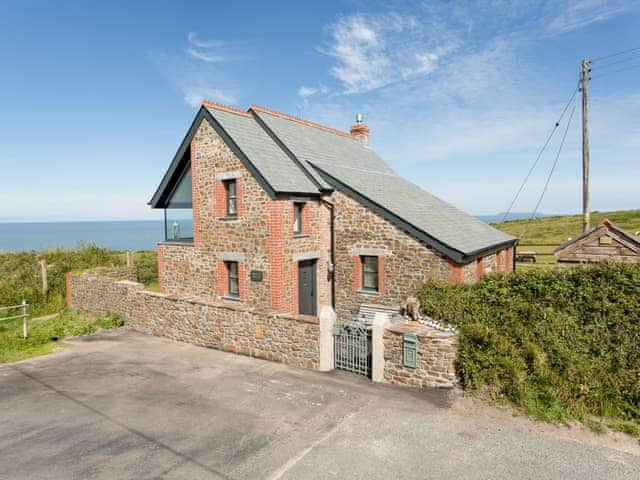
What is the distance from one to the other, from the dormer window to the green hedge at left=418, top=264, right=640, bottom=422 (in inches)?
392

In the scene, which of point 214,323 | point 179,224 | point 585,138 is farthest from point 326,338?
point 585,138

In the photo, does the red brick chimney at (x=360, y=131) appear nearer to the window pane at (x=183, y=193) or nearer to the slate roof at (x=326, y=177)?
the slate roof at (x=326, y=177)

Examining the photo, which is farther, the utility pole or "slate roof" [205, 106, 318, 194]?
the utility pole

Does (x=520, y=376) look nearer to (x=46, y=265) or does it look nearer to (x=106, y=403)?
(x=106, y=403)

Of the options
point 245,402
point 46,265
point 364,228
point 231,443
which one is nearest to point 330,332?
point 245,402

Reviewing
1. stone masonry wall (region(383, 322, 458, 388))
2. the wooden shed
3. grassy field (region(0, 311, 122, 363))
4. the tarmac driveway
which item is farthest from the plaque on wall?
the wooden shed

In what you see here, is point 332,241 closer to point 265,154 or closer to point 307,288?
point 307,288

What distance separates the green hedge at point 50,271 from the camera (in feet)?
65.4

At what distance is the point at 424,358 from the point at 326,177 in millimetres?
9006

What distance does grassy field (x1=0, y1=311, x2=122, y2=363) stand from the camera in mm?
12641

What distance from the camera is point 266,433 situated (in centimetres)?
750

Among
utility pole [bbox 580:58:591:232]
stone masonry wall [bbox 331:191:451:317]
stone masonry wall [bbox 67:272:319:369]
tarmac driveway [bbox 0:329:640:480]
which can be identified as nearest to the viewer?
tarmac driveway [bbox 0:329:640:480]

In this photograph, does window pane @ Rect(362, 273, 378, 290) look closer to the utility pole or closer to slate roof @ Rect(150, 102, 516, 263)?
slate roof @ Rect(150, 102, 516, 263)

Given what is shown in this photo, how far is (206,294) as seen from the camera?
1652 centimetres
